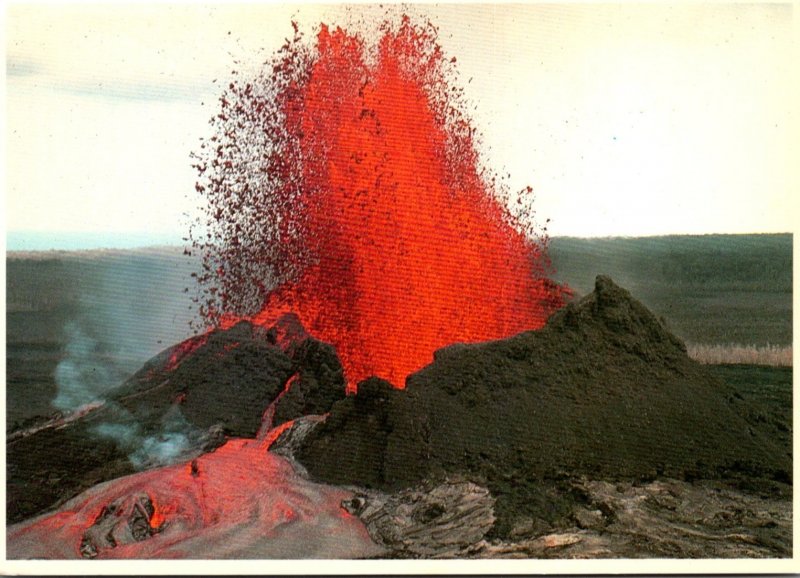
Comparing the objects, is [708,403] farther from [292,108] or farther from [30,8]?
[30,8]

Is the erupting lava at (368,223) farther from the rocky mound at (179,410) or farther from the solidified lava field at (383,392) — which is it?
the rocky mound at (179,410)

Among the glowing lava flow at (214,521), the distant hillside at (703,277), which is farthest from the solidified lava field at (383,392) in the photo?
the distant hillside at (703,277)

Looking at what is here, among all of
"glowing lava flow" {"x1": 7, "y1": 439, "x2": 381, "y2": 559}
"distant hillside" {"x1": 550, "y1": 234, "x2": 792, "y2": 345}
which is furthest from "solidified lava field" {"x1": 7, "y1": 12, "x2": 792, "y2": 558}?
"distant hillside" {"x1": 550, "y1": 234, "x2": 792, "y2": 345}

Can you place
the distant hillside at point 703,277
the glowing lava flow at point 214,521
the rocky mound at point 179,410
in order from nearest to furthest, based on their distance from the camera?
the glowing lava flow at point 214,521
the rocky mound at point 179,410
the distant hillside at point 703,277

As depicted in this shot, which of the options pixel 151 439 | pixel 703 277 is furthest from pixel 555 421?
pixel 151 439

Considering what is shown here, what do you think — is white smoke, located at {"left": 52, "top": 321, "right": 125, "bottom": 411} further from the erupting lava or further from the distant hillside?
the distant hillside

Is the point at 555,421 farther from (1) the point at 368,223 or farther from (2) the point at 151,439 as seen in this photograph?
(2) the point at 151,439
